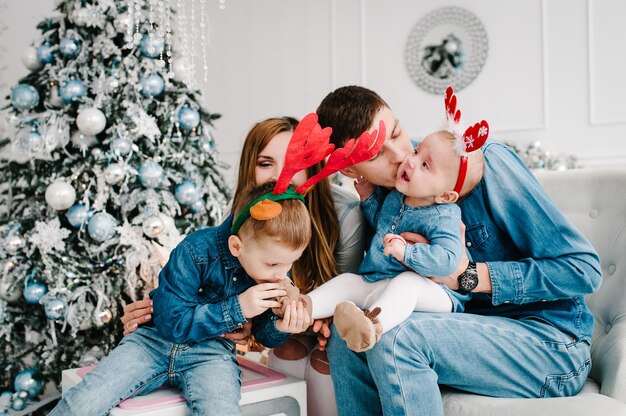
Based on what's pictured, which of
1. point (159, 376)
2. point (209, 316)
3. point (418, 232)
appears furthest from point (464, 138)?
point (159, 376)

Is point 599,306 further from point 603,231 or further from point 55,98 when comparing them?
point 55,98

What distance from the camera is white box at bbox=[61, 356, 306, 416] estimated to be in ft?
4.43

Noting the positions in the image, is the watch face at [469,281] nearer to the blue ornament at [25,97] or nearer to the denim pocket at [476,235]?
the denim pocket at [476,235]

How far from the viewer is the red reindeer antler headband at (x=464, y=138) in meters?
1.34

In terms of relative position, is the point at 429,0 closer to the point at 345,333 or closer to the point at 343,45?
the point at 343,45

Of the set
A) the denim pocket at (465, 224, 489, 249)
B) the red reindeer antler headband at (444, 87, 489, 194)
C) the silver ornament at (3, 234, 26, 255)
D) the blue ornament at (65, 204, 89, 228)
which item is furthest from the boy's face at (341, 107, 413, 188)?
the silver ornament at (3, 234, 26, 255)

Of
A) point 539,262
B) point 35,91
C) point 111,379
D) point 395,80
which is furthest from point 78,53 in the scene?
point 395,80

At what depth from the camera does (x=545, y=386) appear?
1.34m

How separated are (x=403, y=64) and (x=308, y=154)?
13.6 ft

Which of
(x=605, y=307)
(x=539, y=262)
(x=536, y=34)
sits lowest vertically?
(x=605, y=307)

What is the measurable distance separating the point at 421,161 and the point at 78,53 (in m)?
1.86

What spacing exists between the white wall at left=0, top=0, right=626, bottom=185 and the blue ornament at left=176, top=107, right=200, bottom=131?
2167mm

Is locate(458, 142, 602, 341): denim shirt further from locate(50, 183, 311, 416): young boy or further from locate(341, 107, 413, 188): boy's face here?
locate(50, 183, 311, 416): young boy

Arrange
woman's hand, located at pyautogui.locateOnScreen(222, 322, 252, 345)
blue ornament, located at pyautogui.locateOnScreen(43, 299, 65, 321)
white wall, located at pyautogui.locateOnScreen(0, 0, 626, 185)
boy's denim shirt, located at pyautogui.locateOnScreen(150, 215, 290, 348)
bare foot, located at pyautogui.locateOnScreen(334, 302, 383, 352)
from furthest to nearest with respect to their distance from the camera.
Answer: white wall, located at pyautogui.locateOnScreen(0, 0, 626, 185)
blue ornament, located at pyautogui.locateOnScreen(43, 299, 65, 321)
woman's hand, located at pyautogui.locateOnScreen(222, 322, 252, 345)
boy's denim shirt, located at pyautogui.locateOnScreen(150, 215, 290, 348)
bare foot, located at pyautogui.locateOnScreen(334, 302, 383, 352)
